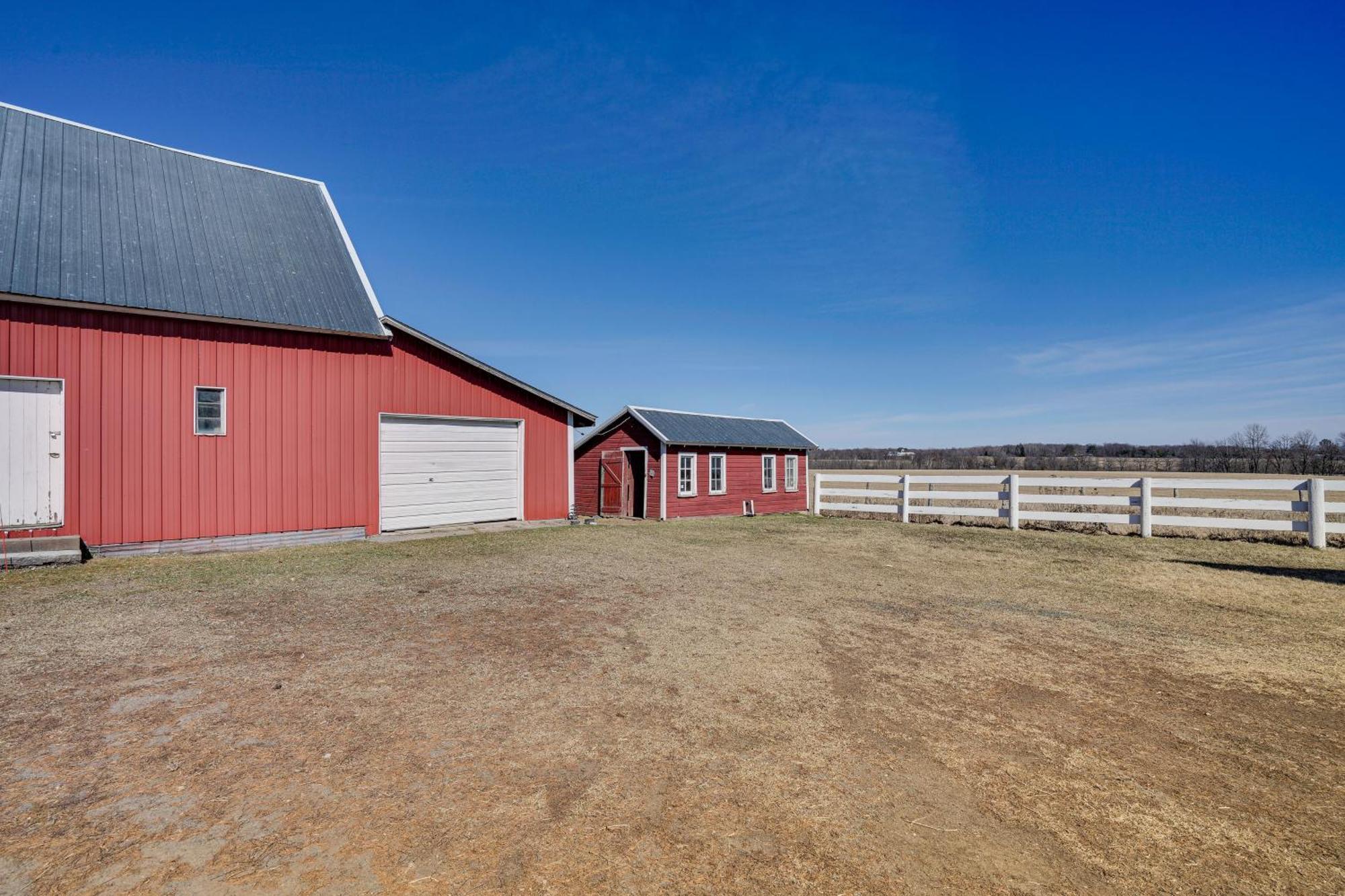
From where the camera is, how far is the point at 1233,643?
20.4 feet

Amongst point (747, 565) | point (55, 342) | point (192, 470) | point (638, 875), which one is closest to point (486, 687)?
point (638, 875)

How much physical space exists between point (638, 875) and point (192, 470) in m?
11.9

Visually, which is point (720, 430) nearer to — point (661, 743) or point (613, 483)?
point (613, 483)

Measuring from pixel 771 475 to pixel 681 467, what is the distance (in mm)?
4977

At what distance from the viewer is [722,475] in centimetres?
2333

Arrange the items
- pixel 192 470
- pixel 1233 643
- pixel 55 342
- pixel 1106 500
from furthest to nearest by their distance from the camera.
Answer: pixel 1106 500 → pixel 192 470 → pixel 55 342 → pixel 1233 643

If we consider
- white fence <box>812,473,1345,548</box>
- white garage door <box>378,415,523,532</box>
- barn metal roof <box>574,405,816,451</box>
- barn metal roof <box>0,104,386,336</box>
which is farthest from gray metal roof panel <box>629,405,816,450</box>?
barn metal roof <box>0,104,386,336</box>

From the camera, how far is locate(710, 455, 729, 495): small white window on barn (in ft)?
75.6

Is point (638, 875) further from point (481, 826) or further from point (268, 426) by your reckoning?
point (268, 426)

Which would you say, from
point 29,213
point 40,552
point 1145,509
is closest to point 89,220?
point 29,213

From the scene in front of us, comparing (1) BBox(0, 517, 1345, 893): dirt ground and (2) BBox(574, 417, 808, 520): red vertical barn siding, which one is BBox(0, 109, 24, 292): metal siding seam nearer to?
(1) BBox(0, 517, 1345, 893): dirt ground

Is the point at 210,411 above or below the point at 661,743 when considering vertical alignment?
above

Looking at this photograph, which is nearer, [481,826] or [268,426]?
[481,826]

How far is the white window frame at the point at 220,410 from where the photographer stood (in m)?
11.2
